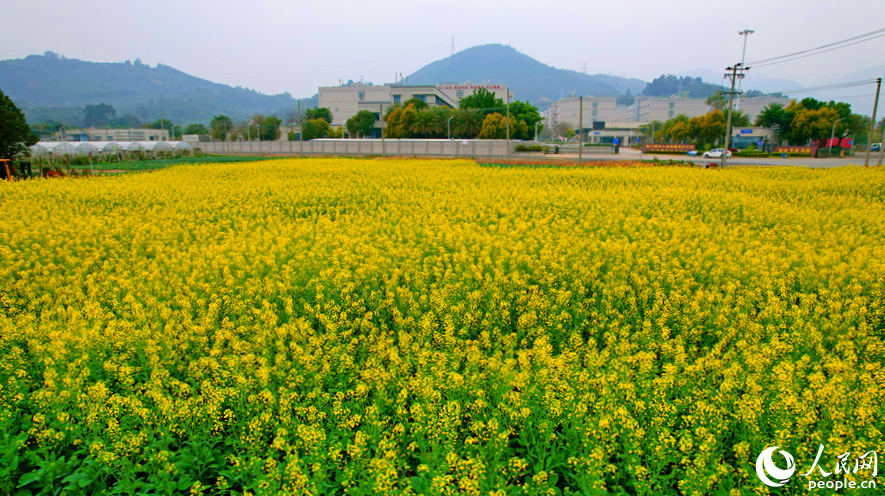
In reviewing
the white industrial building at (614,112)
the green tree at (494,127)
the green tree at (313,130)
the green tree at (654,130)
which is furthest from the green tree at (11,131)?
the white industrial building at (614,112)

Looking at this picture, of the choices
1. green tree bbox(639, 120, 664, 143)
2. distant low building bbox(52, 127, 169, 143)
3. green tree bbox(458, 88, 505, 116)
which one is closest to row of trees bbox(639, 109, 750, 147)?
green tree bbox(639, 120, 664, 143)

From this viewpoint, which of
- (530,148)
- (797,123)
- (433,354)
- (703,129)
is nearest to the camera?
(433,354)

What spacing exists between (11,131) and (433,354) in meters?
27.3

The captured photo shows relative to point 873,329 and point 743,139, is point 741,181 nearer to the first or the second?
point 873,329

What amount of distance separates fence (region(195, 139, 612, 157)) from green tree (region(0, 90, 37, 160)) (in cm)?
2899

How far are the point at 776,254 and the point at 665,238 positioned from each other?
168 centimetres

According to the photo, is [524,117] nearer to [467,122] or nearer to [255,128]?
[467,122]

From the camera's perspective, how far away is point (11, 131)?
2173 cm

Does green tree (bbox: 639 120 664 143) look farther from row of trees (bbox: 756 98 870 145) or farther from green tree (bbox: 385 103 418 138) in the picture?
green tree (bbox: 385 103 418 138)

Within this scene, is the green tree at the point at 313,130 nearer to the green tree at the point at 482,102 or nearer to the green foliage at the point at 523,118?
the green tree at the point at 482,102

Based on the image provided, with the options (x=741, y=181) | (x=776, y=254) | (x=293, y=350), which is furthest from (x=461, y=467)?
(x=741, y=181)

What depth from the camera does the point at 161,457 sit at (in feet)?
9.70

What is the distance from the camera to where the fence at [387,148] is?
176 ft

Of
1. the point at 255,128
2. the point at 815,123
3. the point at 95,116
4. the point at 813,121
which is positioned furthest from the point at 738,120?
the point at 95,116
